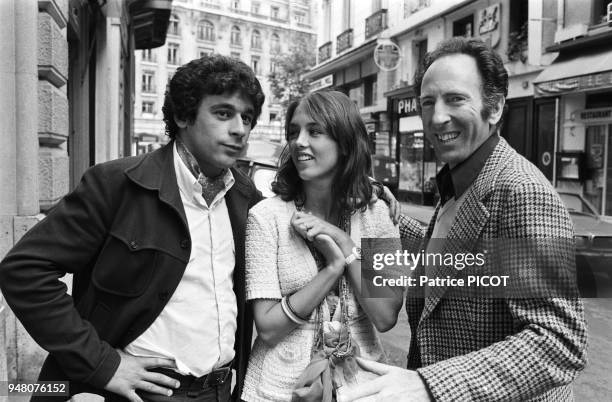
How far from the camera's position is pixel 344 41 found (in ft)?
80.8

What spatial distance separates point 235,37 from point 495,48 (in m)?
49.7

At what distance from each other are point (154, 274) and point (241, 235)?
371mm

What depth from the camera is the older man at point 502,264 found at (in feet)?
3.52

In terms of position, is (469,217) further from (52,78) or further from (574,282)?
(52,78)

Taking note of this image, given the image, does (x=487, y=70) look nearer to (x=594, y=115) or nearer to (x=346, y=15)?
(x=594, y=115)

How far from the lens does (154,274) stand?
5.77 feet

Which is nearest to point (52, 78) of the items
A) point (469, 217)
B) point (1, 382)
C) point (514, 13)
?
point (1, 382)

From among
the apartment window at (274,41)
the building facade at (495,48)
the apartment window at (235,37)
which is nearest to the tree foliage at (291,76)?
the building facade at (495,48)

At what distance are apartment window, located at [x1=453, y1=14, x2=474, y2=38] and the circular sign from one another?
2.64 m

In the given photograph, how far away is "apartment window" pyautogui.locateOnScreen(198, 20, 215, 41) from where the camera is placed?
57.7 metres


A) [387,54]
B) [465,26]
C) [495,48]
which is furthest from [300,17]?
[495,48]

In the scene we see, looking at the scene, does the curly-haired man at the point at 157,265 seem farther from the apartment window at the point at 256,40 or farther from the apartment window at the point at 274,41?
the apartment window at the point at 274,41

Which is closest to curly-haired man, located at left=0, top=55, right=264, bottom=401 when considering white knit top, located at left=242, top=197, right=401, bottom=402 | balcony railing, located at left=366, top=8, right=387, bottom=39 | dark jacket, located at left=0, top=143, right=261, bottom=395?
dark jacket, located at left=0, top=143, right=261, bottom=395

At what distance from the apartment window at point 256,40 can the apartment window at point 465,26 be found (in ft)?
157
